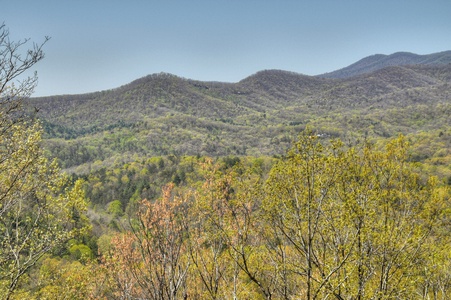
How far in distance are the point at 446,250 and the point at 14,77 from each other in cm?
1607

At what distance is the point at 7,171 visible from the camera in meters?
11.5

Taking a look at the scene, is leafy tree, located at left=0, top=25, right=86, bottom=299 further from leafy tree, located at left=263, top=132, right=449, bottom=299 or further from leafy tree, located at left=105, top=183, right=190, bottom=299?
leafy tree, located at left=263, top=132, right=449, bottom=299

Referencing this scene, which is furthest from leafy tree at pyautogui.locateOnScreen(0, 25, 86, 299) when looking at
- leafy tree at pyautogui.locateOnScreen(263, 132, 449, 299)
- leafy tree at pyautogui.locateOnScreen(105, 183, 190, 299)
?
leafy tree at pyautogui.locateOnScreen(263, 132, 449, 299)

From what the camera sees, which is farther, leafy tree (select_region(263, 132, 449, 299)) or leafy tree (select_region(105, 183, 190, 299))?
leafy tree (select_region(263, 132, 449, 299))

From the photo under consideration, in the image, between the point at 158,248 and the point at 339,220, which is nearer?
the point at 158,248

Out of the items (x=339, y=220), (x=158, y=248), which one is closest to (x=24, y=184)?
(x=158, y=248)

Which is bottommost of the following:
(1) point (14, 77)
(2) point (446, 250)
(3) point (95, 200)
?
(3) point (95, 200)

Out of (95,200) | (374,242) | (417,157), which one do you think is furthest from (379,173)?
(95,200)

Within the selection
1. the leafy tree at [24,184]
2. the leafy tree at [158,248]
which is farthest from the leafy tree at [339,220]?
the leafy tree at [24,184]

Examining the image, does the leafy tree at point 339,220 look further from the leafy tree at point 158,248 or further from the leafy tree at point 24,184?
the leafy tree at point 24,184

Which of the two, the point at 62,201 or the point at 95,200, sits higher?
the point at 62,201

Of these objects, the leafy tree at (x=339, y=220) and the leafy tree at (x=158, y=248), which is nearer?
the leafy tree at (x=158, y=248)

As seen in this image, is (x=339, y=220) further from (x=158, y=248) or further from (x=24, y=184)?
(x=24, y=184)

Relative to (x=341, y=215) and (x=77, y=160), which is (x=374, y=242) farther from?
(x=77, y=160)
